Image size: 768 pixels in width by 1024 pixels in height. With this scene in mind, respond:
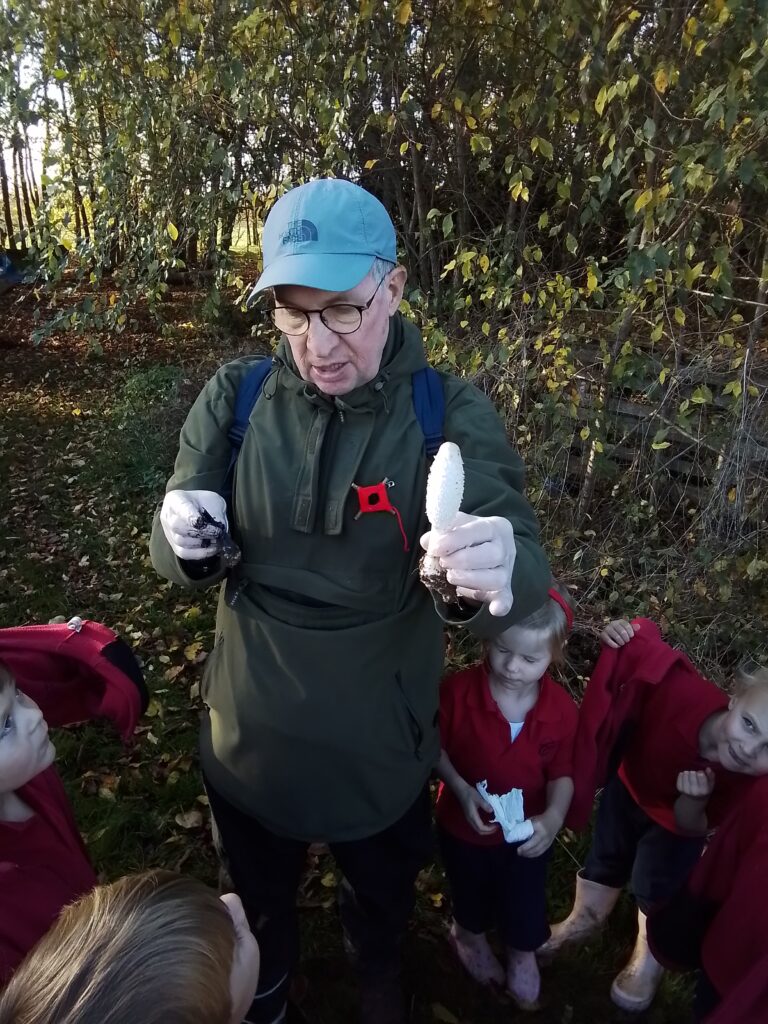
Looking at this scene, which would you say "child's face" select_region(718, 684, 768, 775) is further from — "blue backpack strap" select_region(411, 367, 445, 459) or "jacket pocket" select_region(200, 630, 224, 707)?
"jacket pocket" select_region(200, 630, 224, 707)

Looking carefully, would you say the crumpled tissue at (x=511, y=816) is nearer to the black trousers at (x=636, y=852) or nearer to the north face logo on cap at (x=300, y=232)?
the black trousers at (x=636, y=852)

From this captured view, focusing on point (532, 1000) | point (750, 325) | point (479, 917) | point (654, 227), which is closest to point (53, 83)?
point (654, 227)

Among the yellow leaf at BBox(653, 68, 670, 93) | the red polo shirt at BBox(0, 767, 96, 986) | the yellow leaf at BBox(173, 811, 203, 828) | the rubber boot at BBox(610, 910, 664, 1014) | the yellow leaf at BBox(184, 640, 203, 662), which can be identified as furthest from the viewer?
the yellow leaf at BBox(184, 640, 203, 662)

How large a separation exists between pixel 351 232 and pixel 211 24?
11.3ft

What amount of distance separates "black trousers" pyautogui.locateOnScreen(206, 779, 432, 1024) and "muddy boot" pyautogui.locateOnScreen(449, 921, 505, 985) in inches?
15.5

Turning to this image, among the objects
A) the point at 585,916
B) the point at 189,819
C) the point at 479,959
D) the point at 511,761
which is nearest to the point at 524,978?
the point at 479,959

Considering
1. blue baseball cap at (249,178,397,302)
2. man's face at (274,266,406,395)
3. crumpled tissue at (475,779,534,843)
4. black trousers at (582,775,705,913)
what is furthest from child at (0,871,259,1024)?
black trousers at (582,775,705,913)

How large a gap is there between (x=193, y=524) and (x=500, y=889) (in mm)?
1733

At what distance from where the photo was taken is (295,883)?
6.73ft

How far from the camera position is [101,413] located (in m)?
8.31

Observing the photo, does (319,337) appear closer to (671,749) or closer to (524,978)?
(671,749)

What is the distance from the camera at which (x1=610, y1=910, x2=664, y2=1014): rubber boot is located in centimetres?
232

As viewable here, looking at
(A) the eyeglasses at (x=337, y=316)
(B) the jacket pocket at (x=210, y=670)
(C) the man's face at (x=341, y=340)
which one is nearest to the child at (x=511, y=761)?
(B) the jacket pocket at (x=210, y=670)

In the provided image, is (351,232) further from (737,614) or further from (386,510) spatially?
(737,614)
